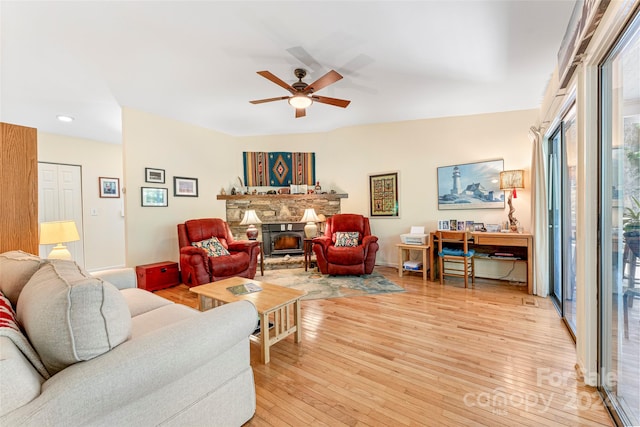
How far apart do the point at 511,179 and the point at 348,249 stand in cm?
238

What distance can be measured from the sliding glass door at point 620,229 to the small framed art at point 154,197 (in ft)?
16.2

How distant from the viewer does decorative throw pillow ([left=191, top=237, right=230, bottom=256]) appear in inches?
150

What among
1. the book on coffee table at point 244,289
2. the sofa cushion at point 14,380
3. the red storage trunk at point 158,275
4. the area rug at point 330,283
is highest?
the sofa cushion at point 14,380

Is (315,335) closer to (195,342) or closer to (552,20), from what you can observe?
(195,342)

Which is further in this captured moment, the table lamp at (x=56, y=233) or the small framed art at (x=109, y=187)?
the small framed art at (x=109, y=187)

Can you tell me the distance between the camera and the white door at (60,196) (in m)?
4.47

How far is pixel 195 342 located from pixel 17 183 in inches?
A: 84.2

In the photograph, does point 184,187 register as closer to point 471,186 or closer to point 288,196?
point 288,196

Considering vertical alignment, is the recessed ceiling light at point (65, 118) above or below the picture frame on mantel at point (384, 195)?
above

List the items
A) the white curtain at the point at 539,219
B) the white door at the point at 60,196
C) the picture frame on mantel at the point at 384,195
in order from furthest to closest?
the picture frame on mantel at the point at 384,195
the white door at the point at 60,196
the white curtain at the point at 539,219

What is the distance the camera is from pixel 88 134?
15.5ft

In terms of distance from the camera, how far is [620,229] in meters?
1.42

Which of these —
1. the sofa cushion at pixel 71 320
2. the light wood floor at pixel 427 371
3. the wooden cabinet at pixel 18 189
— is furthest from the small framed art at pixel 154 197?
the sofa cushion at pixel 71 320

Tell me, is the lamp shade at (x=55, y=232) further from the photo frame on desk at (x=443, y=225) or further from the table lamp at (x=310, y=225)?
the photo frame on desk at (x=443, y=225)
